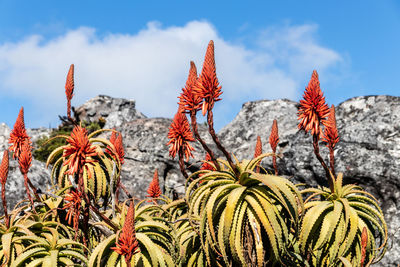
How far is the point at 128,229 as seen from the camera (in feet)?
9.10

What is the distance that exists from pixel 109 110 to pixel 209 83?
14.6m

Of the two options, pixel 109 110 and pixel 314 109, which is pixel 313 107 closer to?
pixel 314 109

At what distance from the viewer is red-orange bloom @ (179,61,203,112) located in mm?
3672

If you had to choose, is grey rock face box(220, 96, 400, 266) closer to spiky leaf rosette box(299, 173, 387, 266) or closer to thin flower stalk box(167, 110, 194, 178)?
spiky leaf rosette box(299, 173, 387, 266)

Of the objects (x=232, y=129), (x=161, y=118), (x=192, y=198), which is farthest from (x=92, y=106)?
(x=192, y=198)

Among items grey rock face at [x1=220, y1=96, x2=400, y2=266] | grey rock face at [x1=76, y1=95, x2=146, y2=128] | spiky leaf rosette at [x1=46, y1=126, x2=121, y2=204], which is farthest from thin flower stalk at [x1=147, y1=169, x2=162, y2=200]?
grey rock face at [x1=76, y1=95, x2=146, y2=128]

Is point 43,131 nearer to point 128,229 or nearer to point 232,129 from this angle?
point 232,129

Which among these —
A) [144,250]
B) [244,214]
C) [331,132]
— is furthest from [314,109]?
[144,250]

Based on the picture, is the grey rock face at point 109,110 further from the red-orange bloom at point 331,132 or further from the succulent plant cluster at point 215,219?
the red-orange bloom at point 331,132

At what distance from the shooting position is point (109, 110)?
17609 millimetres

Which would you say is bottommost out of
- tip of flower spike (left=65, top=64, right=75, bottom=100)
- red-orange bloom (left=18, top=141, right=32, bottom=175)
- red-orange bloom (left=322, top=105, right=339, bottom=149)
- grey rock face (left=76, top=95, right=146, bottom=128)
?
red-orange bloom (left=18, top=141, right=32, bottom=175)

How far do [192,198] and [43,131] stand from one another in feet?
67.2

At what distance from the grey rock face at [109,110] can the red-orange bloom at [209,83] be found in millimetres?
13132

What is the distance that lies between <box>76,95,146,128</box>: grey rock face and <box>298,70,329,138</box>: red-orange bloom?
12.5 metres
